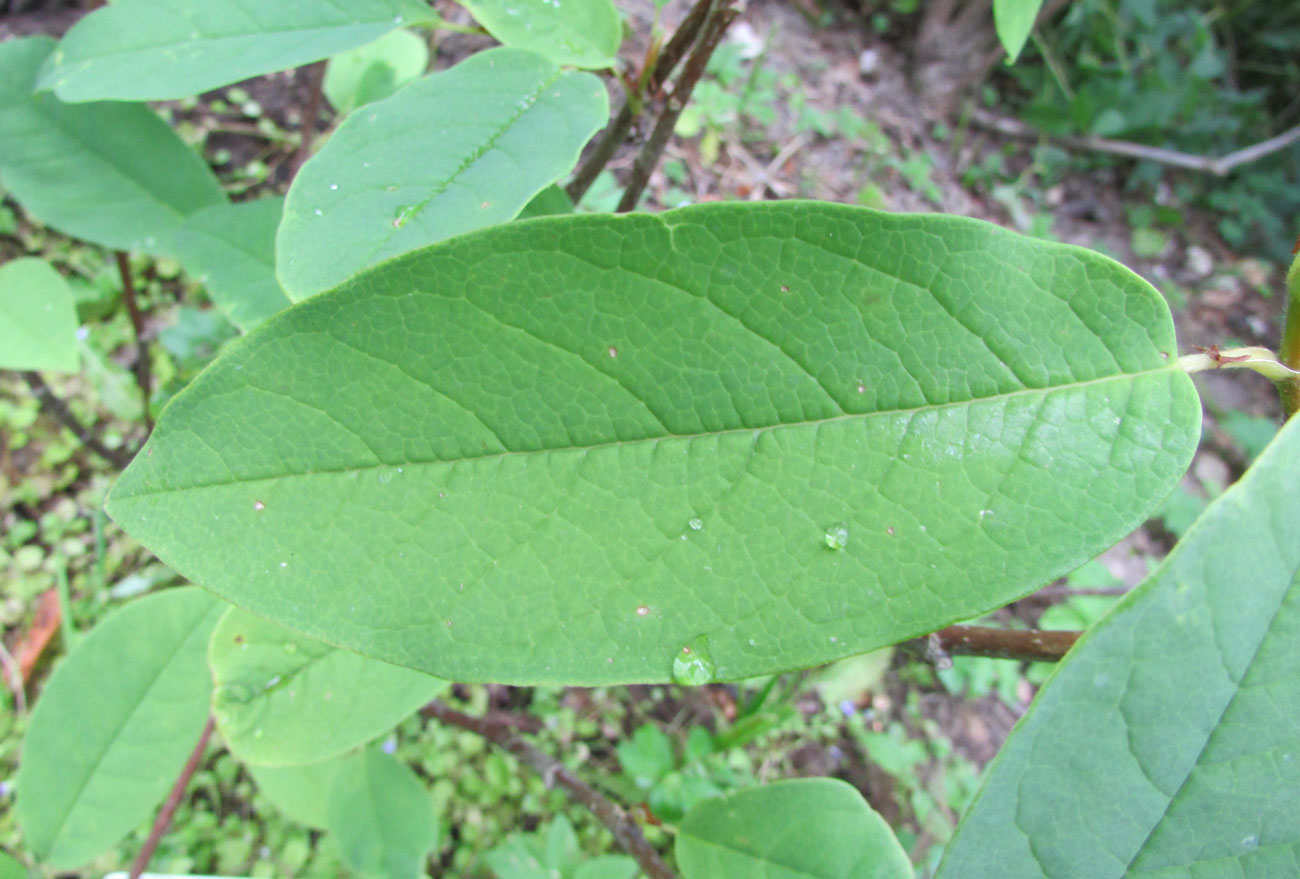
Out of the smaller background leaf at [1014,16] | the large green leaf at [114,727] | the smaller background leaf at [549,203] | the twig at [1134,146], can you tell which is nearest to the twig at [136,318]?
the large green leaf at [114,727]

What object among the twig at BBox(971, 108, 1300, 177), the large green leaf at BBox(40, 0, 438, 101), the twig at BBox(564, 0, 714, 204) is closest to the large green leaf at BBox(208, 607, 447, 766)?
the large green leaf at BBox(40, 0, 438, 101)

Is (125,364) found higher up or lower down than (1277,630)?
lower down

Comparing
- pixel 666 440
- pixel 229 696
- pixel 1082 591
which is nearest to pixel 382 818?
pixel 229 696

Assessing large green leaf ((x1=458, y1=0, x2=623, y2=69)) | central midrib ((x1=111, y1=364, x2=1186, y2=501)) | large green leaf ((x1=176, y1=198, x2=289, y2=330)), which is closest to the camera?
central midrib ((x1=111, y1=364, x2=1186, y2=501))

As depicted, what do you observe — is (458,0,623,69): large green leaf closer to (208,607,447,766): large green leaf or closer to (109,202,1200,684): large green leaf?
(109,202,1200,684): large green leaf

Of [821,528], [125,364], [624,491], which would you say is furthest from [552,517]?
[125,364]

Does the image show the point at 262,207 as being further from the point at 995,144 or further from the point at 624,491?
the point at 995,144
